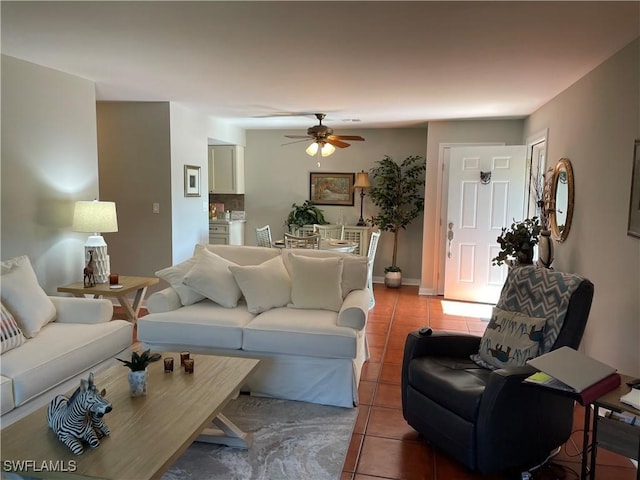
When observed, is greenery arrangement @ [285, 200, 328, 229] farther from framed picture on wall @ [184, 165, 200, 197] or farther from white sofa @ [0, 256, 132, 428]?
white sofa @ [0, 256, 132, 428]

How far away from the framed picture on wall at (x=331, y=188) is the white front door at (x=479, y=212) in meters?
1.81

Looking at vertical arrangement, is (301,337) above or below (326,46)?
below

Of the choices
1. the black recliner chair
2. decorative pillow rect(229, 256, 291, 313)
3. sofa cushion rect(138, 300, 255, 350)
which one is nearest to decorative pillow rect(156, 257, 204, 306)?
sofa cushion rect(138, 300, 255, 350)

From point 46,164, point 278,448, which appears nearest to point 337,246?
point 46,164

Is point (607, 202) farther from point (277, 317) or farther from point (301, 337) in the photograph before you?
point (277, 317)

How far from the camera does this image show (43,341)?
2.85 m

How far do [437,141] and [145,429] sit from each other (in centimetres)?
517

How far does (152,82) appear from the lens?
402 cm

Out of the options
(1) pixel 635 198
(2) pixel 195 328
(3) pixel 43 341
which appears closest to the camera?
(1) pixel 635 198

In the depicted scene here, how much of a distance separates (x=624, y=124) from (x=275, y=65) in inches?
91.2

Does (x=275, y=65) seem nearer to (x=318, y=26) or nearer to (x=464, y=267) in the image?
(x=318, y=26)

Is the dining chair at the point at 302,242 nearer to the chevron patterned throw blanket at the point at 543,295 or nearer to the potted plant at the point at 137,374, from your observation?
the chevron patterned throw blanket at the point at 543,295

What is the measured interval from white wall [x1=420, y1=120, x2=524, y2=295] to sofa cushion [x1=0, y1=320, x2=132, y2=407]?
13.6 feet

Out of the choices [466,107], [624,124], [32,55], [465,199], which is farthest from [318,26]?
[465,199]
